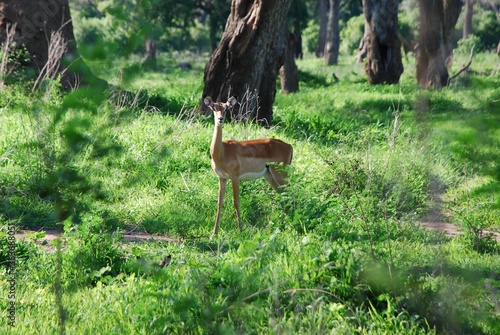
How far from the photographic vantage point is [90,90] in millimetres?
2465

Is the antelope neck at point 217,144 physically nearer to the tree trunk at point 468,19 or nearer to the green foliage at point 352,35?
the tree trunk at point 468,19

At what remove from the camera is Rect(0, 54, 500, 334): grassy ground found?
8.58 ft

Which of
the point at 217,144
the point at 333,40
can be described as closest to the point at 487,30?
the point at 333,40

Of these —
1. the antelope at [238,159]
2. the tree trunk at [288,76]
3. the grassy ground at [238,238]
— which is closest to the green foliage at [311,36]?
the tree trunk at [288,76]

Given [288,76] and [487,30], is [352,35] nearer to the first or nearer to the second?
[487,30]

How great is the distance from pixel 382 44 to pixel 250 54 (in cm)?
978

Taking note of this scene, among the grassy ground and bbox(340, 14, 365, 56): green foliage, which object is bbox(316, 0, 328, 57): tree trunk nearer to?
bbox(340, 14, 365, 56): green foliage

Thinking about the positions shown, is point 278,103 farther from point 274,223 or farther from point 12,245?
point 12,245

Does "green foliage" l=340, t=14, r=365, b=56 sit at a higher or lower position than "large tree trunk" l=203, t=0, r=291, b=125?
lower

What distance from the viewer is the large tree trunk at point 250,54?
11.9 m

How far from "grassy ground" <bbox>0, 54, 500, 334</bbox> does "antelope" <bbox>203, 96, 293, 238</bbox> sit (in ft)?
1.15

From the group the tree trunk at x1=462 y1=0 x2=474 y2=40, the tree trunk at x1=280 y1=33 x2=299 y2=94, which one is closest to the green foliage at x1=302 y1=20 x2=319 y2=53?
the tree trunk at x1=462 y1=0 x2=474 y2=40

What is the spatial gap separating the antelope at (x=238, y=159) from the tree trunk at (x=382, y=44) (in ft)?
45.1

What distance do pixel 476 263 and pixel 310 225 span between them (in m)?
1.56
